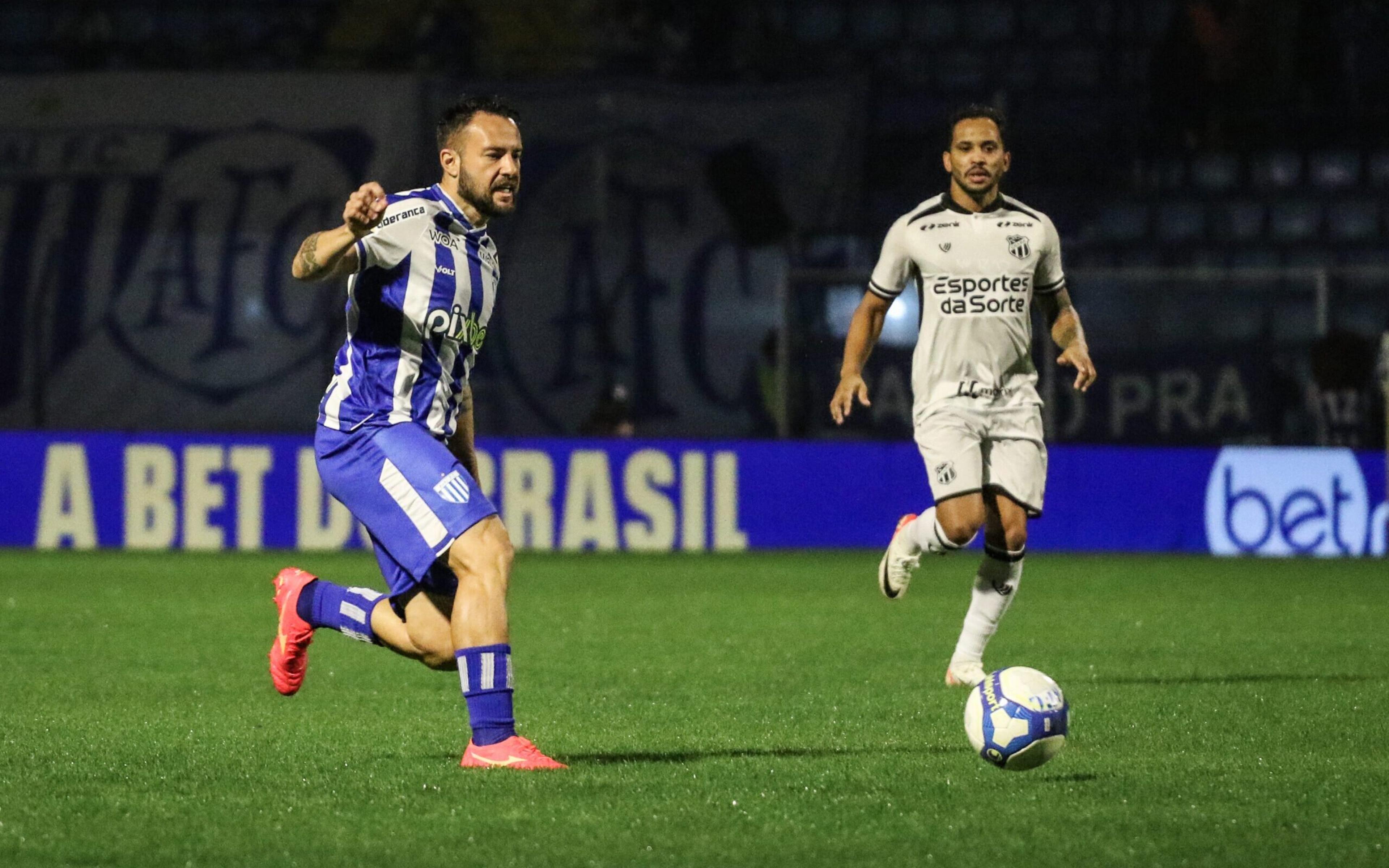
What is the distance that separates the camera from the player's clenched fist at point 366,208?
493 centimetres

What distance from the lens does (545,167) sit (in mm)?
19375

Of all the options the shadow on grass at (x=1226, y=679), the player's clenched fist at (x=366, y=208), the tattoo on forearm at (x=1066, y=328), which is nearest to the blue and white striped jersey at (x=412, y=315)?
the player's clenched fist at (x=366, y=208)

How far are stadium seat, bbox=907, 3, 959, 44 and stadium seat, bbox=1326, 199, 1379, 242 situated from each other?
4007 millimetres

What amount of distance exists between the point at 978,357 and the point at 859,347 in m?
0.42

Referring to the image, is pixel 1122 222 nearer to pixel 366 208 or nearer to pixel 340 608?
Answer: pixel 340 608

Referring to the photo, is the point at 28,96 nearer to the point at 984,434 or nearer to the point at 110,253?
the point at 110,253

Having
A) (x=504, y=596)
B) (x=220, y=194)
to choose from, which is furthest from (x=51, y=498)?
(x=504, y=596)

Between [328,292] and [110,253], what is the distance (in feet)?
7.97

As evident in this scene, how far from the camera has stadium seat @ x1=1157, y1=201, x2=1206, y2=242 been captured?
1927 cm

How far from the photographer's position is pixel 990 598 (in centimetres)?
752

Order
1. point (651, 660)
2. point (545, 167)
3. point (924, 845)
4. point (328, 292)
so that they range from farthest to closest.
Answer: point (545, 167), point (328, 292), point (651, 660), point (924, 845)

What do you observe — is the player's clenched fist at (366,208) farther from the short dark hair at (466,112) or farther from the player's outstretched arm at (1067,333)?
the player's outstretched arm at (1067,333)

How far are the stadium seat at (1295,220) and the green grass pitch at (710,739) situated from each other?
807 cm

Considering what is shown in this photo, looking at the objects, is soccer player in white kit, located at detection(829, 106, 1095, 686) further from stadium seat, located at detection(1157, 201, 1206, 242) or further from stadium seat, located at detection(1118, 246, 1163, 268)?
stadium seat, located at detection(1157, 201, 1206, 242)
